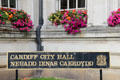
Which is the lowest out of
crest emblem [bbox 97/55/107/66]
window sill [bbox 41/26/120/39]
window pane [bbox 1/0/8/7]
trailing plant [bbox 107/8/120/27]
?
crest emblem [bbox 97/55/107/66]

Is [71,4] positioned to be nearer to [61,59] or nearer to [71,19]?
[71,19]

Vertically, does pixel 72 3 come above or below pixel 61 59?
above

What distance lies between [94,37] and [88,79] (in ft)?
6.77

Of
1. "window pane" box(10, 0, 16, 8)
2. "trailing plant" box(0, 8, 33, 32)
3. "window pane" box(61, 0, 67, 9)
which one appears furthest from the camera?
"window pane" box(61, 0, 67, 9)

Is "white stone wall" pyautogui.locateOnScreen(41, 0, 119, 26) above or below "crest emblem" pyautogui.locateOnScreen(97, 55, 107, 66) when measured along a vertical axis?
above

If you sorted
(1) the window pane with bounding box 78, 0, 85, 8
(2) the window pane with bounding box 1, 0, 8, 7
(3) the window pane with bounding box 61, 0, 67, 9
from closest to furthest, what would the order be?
(2) the window pane with bounding box 1, 0, 8, 7, (1) the window pane with bounding box 78, 0, 85, 8, (3) the window pane with bounding box 61, 0, 67, 9

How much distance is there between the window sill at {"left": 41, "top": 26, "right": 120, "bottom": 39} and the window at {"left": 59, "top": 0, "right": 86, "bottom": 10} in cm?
149

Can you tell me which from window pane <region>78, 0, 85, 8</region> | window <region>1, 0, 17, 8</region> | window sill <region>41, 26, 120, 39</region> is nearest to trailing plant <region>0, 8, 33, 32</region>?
window <region>1, 0, 17, 8</region>

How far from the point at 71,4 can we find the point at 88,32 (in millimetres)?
2094

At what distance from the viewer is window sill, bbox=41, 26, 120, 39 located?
7.86 meters

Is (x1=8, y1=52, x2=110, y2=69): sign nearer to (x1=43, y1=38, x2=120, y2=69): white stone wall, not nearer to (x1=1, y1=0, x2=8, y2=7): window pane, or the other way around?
(x1=43, y1=38, x2=120, y2=69): white stone wall

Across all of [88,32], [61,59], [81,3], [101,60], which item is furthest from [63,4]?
[101,60]

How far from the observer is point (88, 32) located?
8.15 metres

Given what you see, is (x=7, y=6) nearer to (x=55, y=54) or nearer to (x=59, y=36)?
(x=59, y=36)
